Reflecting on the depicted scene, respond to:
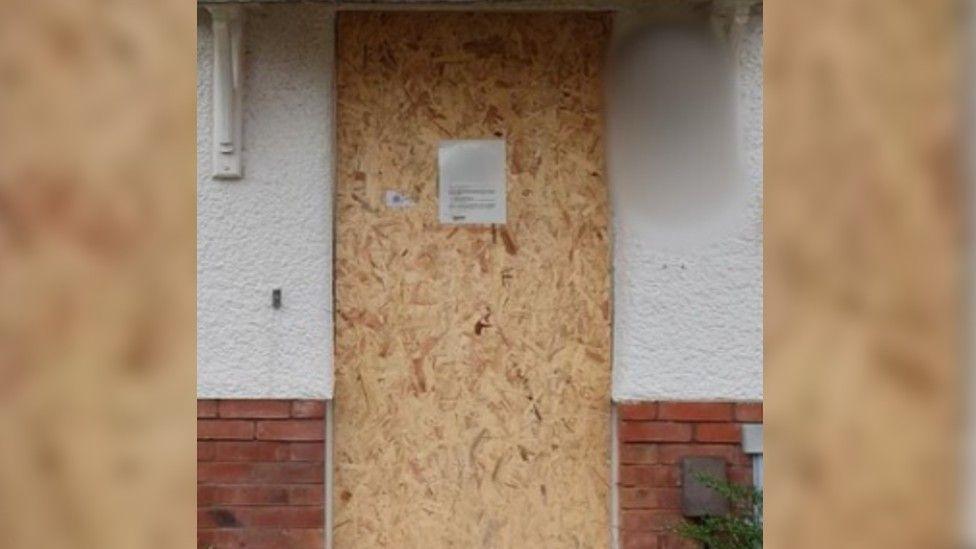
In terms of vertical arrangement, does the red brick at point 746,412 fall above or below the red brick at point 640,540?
above

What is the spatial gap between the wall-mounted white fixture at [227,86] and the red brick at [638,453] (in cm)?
183

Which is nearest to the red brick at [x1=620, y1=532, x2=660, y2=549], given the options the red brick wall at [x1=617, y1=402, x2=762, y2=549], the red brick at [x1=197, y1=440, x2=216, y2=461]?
the red brick wall at [x1=617, y1=402, x2=762, y2=549]

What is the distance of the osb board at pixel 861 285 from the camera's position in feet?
1.57

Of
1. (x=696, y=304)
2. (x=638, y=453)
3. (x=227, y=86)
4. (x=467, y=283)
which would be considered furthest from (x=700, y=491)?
(x=227, y=86)

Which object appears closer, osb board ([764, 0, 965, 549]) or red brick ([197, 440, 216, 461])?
osb board ([764, 0, 965, 549])

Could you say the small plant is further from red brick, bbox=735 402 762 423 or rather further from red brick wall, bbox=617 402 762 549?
red brick, bbox=735 402 762 423

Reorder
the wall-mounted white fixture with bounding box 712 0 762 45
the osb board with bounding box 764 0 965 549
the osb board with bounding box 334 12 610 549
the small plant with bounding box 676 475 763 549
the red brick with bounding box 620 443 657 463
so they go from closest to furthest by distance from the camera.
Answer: the osb board with bounding box 764 0 965 549 → the small plant with bounding box 676 475 763 549 → the wall-mounted white fixture with bounding box 712 0 762 45 → the red brick with bounding box 620 443 657 463 → the osb board with bounding box 334 12 610 549

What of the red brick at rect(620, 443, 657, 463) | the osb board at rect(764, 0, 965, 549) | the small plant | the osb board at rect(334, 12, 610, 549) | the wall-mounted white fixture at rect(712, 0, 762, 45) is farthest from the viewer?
the osb board at rect(334, 12, 610, 549)

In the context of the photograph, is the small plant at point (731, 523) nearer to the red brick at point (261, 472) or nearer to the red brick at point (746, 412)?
the red brick at point (746, 412)

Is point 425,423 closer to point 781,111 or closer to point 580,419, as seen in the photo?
point 580,419

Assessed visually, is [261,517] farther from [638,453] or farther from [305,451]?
[638,453]

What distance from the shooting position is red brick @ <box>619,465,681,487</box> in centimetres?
411

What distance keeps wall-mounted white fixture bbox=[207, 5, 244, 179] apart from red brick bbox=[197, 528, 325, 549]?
1.38 meters

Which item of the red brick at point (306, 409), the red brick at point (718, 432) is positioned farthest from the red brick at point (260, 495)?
the red brick at point (718, 432)
